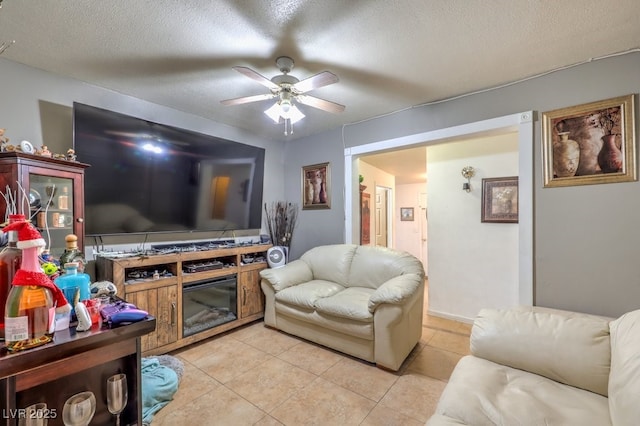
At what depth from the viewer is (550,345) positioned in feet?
4.49

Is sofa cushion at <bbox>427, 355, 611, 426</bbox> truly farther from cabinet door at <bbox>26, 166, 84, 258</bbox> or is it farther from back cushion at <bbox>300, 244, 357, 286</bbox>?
cabinet door at <bbox>26, 166, 84, 258</bbox>

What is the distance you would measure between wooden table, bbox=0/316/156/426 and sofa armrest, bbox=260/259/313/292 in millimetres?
1837

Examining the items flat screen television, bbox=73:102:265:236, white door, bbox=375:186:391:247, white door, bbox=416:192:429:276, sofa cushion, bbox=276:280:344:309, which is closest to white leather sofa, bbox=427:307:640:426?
sofa cushion, bbox=276:280:344:309

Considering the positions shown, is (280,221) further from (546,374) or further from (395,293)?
(546,374)

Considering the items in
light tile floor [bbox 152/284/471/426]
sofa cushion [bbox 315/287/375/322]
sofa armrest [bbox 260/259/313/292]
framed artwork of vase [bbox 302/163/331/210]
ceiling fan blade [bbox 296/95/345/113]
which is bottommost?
light tile floor [bbox 152/284/471/426]

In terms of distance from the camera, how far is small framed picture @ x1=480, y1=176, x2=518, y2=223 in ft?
9.65

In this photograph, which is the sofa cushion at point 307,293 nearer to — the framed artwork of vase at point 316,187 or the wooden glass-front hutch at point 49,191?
the framed artwork of vase at point 316,187

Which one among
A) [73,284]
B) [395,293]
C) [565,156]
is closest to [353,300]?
[395,293]

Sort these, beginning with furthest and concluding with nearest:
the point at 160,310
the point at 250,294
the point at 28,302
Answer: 1. the point at 250,294
2. the point at 160,310
3. the point at 28,302

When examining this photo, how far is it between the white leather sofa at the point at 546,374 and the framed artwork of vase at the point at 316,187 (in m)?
2.41

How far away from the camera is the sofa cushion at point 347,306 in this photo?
2.30 metres

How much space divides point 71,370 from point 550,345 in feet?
6.87

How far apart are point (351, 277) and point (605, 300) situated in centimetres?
208

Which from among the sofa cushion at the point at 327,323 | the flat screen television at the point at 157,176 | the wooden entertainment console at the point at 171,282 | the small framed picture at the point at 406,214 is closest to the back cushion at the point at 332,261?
the sofa cushion at the point at 327,323
